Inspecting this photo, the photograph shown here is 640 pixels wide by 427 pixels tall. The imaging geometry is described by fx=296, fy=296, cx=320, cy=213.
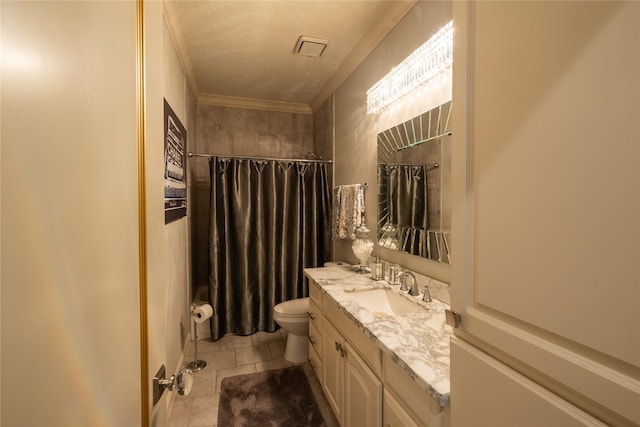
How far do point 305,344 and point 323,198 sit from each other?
1.49m

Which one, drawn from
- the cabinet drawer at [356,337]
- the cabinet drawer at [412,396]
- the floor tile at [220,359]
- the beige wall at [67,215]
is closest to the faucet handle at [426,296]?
the cabinet drawer at [356,337]

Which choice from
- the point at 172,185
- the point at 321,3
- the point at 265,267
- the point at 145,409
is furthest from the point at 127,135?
the point at 265,267

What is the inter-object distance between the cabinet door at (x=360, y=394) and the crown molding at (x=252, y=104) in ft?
9.85

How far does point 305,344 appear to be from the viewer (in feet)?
8.27

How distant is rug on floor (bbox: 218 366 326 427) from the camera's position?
5.92ft

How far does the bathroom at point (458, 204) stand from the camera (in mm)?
315

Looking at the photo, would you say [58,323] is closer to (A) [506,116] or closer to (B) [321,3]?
(A) [506,116]

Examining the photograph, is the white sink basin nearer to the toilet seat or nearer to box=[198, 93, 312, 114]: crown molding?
the toilet seat

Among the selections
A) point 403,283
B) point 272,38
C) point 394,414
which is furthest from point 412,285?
point 272,38

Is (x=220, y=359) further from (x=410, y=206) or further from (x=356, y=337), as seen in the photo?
(x=410, y=206)

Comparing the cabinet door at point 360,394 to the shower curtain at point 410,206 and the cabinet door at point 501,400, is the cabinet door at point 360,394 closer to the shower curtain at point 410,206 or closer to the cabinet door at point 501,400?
the cabinet door at point 501,400

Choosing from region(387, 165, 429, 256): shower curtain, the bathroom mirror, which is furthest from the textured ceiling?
region(387, 165, 429, 256): shower curtain

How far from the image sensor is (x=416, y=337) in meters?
1.12

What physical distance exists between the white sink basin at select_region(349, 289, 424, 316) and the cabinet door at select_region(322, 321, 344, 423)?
0.75ft
